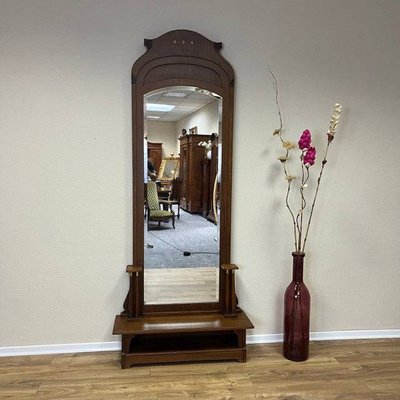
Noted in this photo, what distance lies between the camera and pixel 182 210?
2.84 metres

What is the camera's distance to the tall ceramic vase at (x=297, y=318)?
2557 mm

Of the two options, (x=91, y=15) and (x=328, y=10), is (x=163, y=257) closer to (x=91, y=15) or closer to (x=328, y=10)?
(x=91, y=15)

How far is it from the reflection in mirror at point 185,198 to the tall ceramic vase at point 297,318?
555mm

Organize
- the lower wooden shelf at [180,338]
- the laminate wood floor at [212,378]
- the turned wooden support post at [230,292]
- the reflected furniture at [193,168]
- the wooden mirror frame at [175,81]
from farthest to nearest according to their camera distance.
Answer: the reflected furniture at [193,168]
the turned wooden support post at [230,292]
the wooden mirror frame at [175,81]
the lower wooden shelf at [180,338]
the laminate wood floor at [212,378]

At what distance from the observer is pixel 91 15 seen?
8.18 ft

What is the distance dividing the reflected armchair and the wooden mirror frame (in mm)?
67

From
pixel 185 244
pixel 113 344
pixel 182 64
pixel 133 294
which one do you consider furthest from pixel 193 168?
pixel 113 344

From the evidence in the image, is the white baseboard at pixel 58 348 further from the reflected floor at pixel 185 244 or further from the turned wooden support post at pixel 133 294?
the reflected floor at pixel 185 244

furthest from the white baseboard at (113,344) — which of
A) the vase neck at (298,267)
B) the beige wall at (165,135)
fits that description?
the beige wall at (165,135)

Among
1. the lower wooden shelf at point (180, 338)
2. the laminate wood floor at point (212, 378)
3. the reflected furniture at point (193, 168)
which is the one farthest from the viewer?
the reflected furniture at point (193, 168)

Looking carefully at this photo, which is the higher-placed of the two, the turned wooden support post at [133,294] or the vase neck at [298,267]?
the vase neck at [298,267]

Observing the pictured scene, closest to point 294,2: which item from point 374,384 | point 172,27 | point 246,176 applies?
point 172,27

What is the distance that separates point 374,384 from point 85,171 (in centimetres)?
237

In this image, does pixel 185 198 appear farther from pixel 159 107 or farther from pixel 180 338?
pixel 180 338
